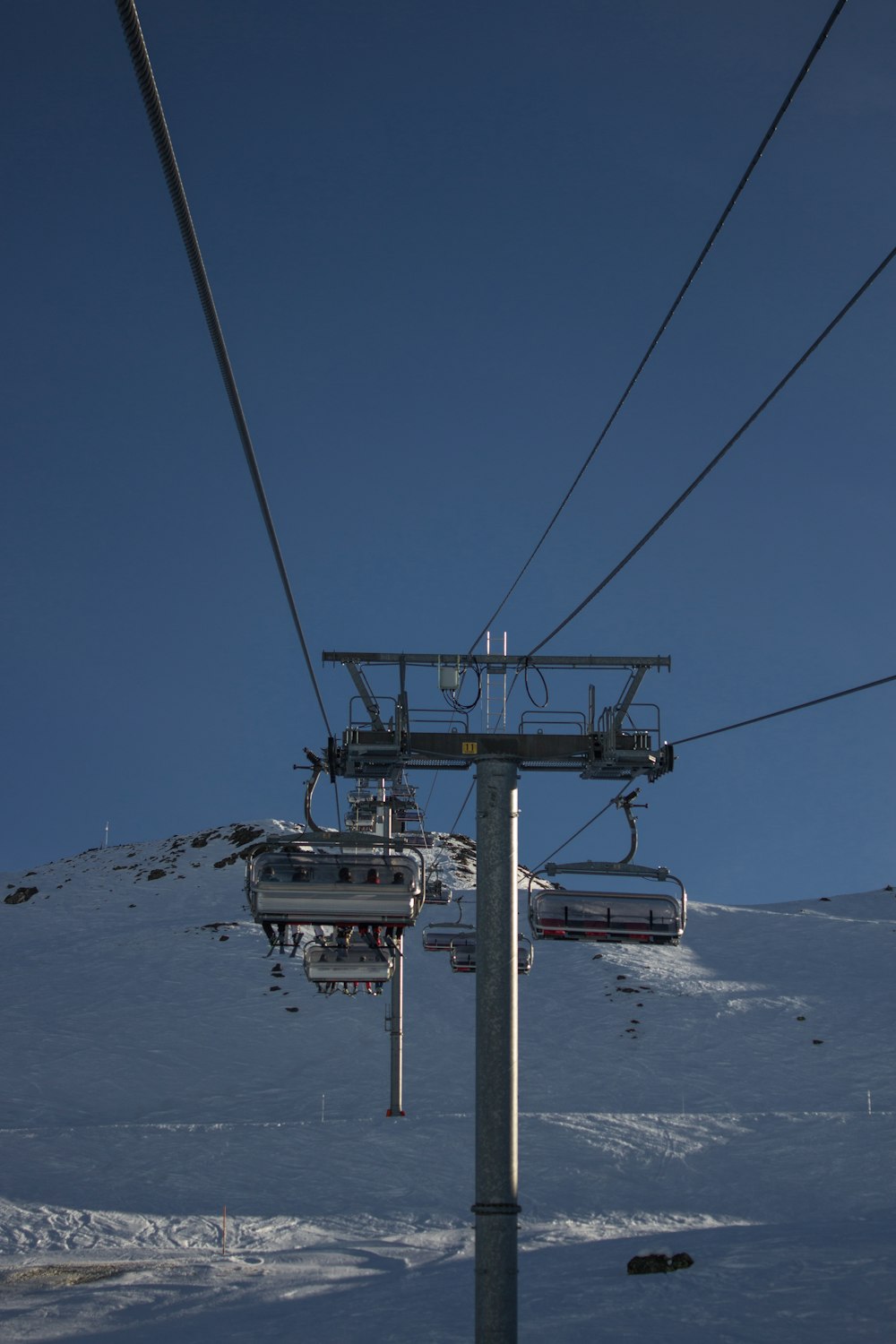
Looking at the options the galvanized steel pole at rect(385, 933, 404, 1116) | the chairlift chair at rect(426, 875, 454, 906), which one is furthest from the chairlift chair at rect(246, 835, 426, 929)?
the galvanized steel pole at rect(385, 933, 404, 1116)

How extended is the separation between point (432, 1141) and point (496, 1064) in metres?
25.0

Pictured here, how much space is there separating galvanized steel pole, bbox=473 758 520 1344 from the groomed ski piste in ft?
27.3

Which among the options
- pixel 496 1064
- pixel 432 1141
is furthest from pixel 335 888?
pixel 432 1141

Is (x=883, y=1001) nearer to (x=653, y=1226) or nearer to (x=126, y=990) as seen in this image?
(x=653, y=1226)

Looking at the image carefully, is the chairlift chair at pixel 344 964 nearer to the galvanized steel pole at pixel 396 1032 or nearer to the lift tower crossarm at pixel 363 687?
the galvanized steel pole at pixel 396 1032

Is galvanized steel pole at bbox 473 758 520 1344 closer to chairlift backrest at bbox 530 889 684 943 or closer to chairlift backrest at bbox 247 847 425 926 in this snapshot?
chairlift backrest at bbox 247 847 425 926

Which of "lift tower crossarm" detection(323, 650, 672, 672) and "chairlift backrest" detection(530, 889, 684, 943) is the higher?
"lift tower crossarm" detection(323, 650, 672, 672)

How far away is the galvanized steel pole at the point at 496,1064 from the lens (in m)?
10.0

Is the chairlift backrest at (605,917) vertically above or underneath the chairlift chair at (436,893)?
underneath

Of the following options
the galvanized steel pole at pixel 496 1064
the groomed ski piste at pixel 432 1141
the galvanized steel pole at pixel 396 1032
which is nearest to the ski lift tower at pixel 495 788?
the galvanized steel pole at pixel 496 1064

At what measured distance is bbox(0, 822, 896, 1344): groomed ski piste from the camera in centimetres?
1967

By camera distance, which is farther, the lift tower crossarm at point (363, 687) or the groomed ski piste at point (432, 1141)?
the groomed ski piste at point (432, 1141)

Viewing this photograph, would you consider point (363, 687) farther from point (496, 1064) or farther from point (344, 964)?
point (344, 964)

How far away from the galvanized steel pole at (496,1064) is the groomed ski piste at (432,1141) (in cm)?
832
